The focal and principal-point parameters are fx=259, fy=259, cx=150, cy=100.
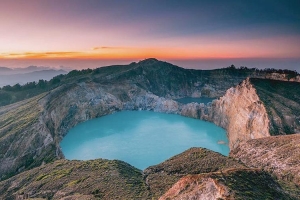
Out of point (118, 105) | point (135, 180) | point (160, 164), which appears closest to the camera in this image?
point (135, 180)

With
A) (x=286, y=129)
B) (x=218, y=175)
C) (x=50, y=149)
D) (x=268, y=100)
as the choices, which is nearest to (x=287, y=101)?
(x=268, y=100)

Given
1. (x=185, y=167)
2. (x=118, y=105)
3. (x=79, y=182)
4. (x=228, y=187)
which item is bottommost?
(x=118, y=105)

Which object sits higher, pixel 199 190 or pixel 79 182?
pixel 199 190

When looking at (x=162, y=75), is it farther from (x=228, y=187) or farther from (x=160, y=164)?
(x=228, y=187)

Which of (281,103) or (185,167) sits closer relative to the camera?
(185,167)

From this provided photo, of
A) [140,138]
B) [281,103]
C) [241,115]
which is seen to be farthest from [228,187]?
[140,138]

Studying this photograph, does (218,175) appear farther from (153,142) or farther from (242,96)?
(242,96)

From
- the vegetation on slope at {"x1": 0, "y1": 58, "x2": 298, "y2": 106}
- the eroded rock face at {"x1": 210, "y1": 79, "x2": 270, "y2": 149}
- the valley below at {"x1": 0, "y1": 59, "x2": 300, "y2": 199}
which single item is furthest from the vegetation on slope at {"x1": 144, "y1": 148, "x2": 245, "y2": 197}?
the vegetation on slope at {"x1": 0, "y1": 58, "x2": 298, "y2": 106}
